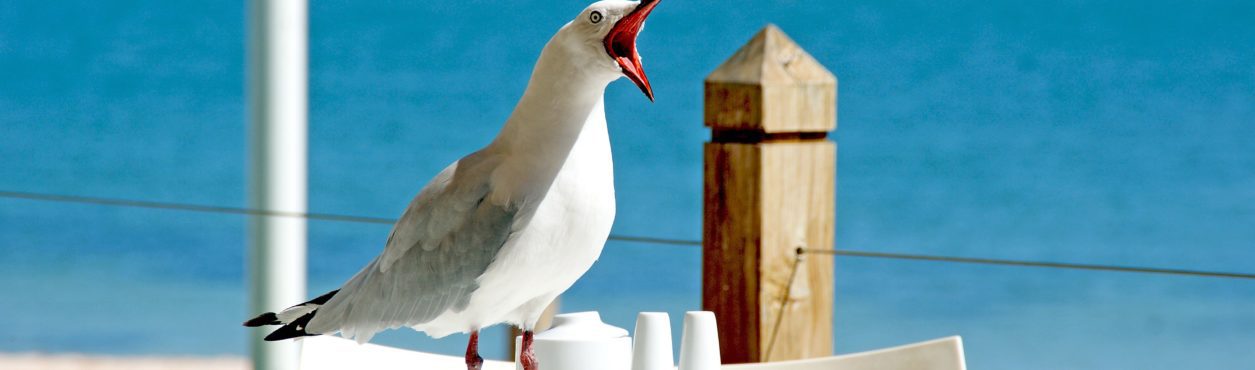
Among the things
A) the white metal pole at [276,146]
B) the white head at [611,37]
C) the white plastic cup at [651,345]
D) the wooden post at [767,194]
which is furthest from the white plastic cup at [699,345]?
the white metal pole at [276,146]

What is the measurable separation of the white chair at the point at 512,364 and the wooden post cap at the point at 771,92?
33cm

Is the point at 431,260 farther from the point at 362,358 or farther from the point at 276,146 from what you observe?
the point at 276,146

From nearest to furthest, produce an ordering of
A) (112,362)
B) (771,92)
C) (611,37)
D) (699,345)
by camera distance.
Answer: (611,37), (699,345), (771,92), (112,362)

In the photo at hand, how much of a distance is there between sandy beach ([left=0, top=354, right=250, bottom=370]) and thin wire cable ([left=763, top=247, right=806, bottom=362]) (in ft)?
13.8

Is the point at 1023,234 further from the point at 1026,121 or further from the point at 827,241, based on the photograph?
the point at 827,241

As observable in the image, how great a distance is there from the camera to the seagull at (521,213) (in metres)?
1.29

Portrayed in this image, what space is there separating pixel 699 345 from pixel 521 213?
27cm

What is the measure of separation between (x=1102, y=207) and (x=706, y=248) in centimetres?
526

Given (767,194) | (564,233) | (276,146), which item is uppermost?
(276,146)

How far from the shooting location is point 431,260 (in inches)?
54.1

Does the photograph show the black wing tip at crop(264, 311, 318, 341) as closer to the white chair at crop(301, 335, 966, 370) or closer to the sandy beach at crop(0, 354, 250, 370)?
the white chair at crop(301, 335, 966, 370)

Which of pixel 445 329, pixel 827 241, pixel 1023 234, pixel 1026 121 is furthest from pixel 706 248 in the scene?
pixel 1026 121

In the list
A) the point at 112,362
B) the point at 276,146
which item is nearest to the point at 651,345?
the point at 276,146

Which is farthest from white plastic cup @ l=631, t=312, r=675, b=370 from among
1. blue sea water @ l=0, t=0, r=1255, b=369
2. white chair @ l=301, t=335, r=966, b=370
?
blue sea water @ l=0, t=0, r=1255, b=369
